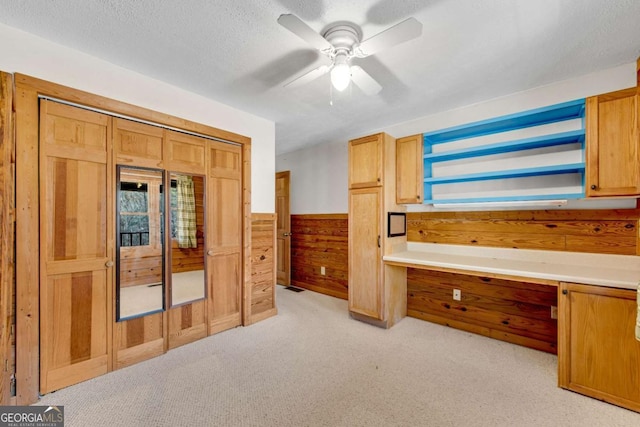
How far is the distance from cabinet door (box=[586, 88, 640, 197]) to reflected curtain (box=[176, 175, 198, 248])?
343cm

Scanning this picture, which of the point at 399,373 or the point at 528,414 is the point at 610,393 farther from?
the point at 399,373

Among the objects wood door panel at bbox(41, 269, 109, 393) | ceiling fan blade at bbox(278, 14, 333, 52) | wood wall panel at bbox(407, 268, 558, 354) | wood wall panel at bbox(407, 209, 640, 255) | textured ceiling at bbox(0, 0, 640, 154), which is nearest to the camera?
→ ceiling fan blade at bbox(278, 14, 333, 52)

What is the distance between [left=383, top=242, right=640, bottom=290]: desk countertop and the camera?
1.96 metres

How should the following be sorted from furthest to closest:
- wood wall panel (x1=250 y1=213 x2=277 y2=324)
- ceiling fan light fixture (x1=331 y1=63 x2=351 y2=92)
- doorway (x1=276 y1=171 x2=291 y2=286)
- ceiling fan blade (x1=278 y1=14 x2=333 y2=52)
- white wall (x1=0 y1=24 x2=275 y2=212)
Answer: doorway (x1=276 y1=171 x2=291 y2=286) → wood wall panel (x1=250 y1=213 x2=277 y2=324) → white wall (x1=0 y1=24 x2=275 y2=212) → ceiling fan light fixture (x1=331 y1=63 x2=351 y2=92) → ceiling fan blade (x1=278 y1=14 x2=333 y2=52)

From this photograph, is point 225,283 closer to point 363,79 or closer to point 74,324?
point 74,324

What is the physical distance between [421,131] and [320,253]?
240cm

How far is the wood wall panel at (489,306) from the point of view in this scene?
2572 millimetres

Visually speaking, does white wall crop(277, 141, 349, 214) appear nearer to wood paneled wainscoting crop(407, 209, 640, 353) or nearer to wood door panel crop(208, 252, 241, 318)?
wood paneled wainscoting crop(407, 209, 640, 353)

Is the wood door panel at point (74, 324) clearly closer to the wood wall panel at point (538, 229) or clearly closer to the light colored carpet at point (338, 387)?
the light colored carpet at point (338, 387)

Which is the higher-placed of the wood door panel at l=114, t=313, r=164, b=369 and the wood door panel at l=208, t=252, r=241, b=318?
the wood door panel at l=208, t=252, r=241, b=318

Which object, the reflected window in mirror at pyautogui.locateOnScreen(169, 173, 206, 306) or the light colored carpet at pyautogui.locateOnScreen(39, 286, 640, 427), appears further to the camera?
the reflected window in mirror at pyautogui.locateOnScreen(169, 173, 206, 306)

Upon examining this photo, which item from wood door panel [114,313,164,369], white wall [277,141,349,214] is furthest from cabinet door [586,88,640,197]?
wood door panel [114,313,164,369]

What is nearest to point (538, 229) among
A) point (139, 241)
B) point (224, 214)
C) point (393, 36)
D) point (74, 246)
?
point (393, 36)

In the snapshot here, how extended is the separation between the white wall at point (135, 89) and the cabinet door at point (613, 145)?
304 cm
